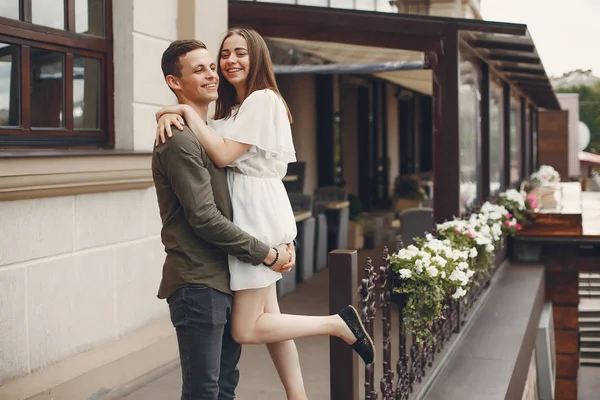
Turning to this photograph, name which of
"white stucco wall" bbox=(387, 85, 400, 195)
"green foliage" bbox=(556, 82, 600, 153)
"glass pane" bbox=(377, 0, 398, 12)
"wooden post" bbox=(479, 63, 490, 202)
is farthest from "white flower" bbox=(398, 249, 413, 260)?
"green foliage" bbox=(556, 82, 600, 153)

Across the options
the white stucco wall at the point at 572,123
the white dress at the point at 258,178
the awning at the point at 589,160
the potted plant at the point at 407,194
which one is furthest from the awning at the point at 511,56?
the awning at the point at 589,160

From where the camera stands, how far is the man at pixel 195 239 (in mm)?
2873

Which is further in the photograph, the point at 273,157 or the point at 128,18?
the point at 128,18

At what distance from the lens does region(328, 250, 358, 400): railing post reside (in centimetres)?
337

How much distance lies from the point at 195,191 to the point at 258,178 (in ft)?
1.20

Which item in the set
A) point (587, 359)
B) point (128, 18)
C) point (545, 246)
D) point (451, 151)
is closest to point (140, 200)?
point (128, 18)

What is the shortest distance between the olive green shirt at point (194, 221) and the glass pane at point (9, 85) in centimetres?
130

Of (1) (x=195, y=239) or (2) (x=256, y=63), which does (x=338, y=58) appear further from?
(1) (x=195, y=239)

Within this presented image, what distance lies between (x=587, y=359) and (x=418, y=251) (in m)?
21.2

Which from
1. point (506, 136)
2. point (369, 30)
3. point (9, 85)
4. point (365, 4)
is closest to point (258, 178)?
point (9, 85)

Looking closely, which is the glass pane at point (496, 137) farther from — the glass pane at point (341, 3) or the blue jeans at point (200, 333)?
the blue jeans at point (200, 333)

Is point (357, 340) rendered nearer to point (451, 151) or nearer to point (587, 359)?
point (451, 151)

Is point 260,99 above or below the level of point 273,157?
above

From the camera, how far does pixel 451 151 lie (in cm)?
742
